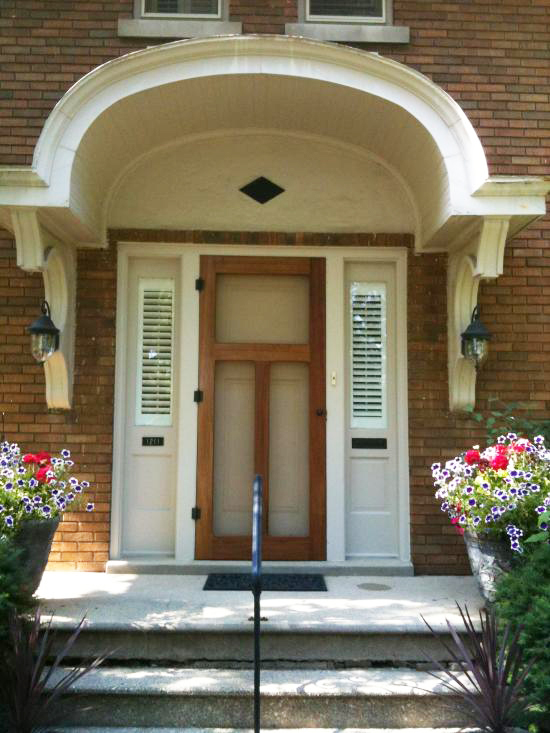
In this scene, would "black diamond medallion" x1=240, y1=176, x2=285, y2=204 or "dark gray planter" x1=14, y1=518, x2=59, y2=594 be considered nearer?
"dark gray planter" x1=14, y1=518, x2=59, y2=594

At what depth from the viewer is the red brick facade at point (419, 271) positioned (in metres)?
5.21

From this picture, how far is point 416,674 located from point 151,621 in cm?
143

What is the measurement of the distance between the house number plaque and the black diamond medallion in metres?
1.98

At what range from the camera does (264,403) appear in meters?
5.43

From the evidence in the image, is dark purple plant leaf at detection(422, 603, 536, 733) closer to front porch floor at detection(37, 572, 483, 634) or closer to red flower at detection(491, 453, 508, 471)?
front porch floor at detection(37, 572, 483, 634)

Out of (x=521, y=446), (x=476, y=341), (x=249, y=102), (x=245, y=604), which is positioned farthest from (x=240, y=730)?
(x=249, y=102)

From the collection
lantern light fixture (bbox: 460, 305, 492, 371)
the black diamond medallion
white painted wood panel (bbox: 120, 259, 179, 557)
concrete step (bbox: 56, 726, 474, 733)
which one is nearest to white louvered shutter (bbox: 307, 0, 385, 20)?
the black diamond medallion

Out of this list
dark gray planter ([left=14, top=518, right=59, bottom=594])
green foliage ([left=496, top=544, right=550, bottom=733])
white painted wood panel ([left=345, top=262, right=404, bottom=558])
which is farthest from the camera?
white painted wood panel ([left=345, top=262, right=404, bottom=558])

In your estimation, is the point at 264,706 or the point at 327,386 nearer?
the point at 264,706

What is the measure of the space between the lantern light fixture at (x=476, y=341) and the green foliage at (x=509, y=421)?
1.35 ft

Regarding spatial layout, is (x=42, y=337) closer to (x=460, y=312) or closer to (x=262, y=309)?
(x=262, y=309)

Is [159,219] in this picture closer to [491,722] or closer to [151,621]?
[151,621]

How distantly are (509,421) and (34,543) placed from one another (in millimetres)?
3331

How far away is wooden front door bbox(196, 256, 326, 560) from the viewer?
5324 millimetres
